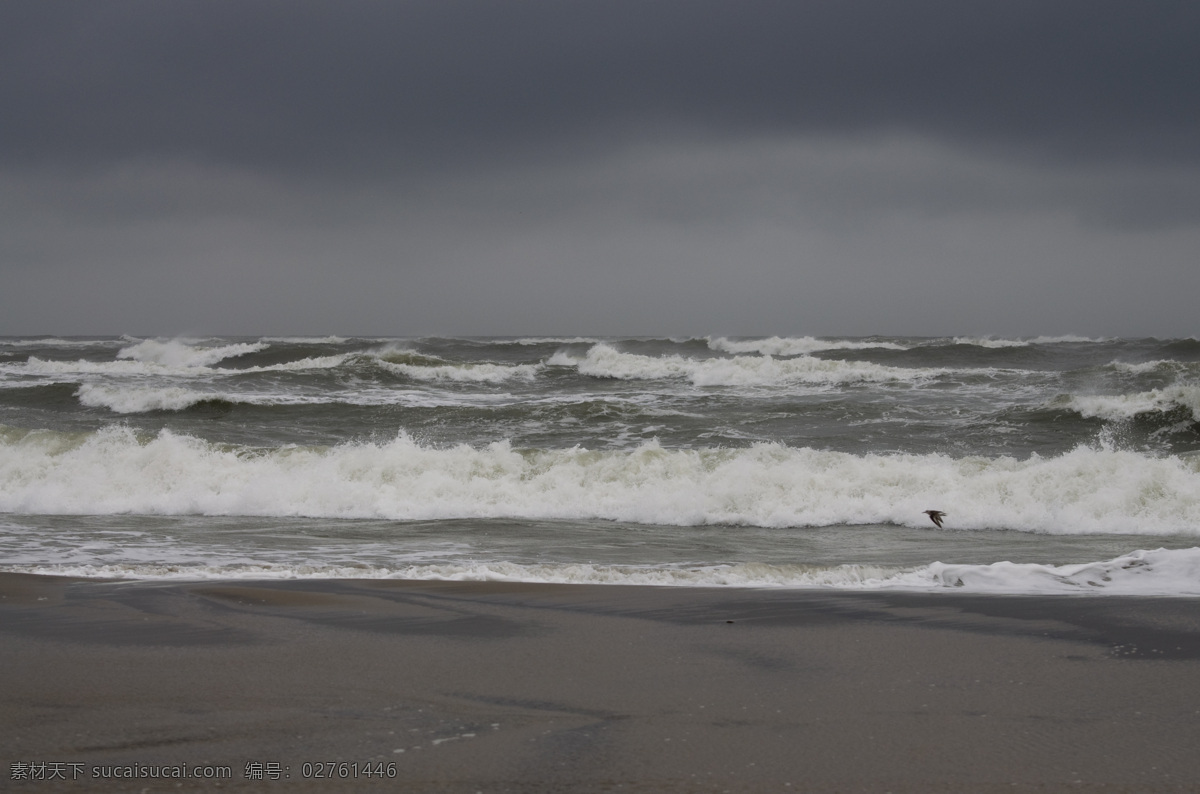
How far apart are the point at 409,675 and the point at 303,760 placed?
0.93 metres

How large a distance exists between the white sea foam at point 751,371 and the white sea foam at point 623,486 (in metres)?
14.4

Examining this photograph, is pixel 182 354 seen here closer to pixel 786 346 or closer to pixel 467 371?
pixel 467 371

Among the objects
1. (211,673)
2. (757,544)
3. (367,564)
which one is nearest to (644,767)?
(211,673)

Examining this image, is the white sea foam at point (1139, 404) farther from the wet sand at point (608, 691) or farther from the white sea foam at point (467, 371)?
the white sea foam at point (467, 371)

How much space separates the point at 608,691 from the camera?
11.9 feet

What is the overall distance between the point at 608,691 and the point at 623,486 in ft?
24.4

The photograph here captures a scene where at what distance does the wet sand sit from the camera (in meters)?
2.85

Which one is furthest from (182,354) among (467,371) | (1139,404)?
(1139,404)

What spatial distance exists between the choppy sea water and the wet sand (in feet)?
3.35

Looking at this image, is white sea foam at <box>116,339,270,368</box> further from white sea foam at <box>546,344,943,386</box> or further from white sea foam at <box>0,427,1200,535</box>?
white sea foam at <box>0,427,1200,535</box>

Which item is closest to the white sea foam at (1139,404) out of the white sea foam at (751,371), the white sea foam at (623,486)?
the white sea foam at (623,486)

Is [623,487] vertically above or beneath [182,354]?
beneath

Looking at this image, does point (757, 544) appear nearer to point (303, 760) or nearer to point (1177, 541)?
point (1177, 541)

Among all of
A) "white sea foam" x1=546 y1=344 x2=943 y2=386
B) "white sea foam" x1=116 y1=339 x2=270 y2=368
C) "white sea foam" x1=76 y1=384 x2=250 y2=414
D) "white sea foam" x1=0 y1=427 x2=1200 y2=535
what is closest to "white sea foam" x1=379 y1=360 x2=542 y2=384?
"white sea foam" x1=546 y1=344 x2=943 y2=386
